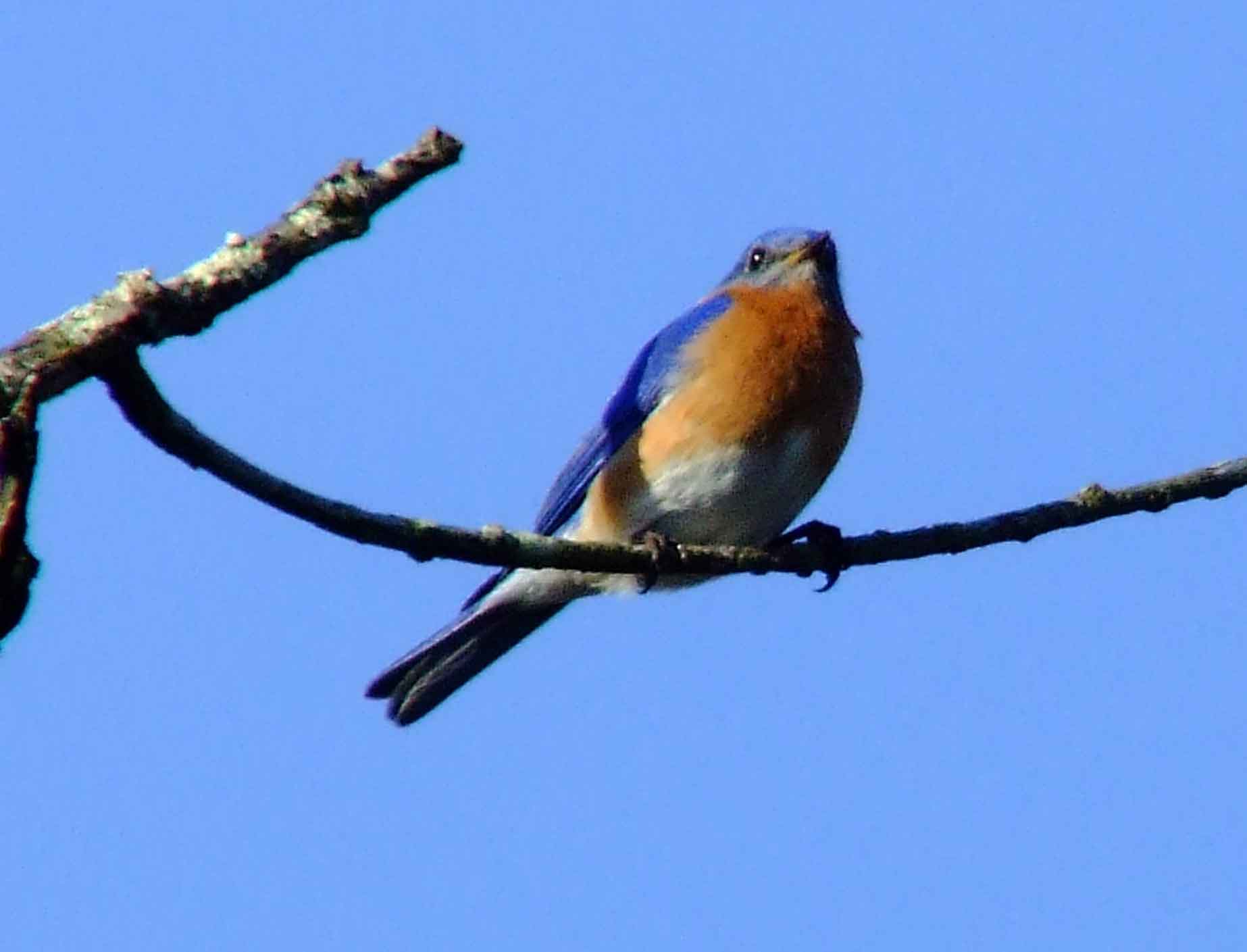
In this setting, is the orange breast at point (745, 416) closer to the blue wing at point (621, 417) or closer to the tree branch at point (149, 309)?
the blue wing at point (621, 417)

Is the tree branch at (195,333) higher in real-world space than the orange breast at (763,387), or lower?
lower

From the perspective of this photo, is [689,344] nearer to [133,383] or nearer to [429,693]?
[429,693]

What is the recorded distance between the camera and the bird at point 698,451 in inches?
321

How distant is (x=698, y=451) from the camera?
816cm

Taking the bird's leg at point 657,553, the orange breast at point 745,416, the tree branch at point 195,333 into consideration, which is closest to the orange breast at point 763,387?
the orange breast at point 745,416

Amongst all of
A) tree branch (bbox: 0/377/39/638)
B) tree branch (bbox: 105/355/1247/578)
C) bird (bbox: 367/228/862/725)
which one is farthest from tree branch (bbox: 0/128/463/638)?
bird (bbox: 367/228/862/725)

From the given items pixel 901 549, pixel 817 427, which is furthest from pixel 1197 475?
pixel 817 427

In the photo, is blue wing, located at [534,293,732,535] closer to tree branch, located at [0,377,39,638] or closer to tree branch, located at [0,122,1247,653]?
tree branch, located at [0,122,1247,653]

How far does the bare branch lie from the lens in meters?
3.41

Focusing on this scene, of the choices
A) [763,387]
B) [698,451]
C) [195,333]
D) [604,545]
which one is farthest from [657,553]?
[195,333]

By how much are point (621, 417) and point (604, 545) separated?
9.68 feet

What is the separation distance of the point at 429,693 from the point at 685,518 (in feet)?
5.40

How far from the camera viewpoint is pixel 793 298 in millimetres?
8961

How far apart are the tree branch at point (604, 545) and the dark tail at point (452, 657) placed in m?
1.98
